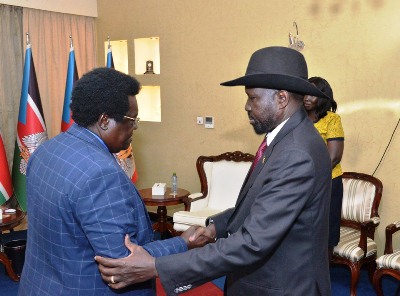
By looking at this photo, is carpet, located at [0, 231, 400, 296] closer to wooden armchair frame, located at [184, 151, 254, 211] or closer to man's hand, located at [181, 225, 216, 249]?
wooden armchair frame, located at [184, 151, 254, 211]

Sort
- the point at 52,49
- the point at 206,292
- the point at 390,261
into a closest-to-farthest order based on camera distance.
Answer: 1. the point at 390,261
2. the point at 206,292
3. the point at 52,49

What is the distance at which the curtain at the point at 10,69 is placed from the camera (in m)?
5.54

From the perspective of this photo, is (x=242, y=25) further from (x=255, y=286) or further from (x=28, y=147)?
(x=255, y=286)

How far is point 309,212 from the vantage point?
154 cm

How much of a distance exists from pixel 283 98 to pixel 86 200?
79 cm

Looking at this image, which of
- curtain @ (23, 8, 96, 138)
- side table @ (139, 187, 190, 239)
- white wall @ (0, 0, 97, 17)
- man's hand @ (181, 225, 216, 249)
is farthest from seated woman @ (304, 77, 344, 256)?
white wall @ (0, 0, 97, 17)

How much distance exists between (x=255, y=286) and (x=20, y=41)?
513cm

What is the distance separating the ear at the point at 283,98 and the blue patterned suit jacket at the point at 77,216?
63 centimetres

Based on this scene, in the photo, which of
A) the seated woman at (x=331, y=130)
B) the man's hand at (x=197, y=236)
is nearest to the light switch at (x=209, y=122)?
the seated woman at (x=331, y=130)

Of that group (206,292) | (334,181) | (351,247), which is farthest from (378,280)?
(206,292)

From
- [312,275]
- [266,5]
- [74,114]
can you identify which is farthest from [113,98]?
[266,5]

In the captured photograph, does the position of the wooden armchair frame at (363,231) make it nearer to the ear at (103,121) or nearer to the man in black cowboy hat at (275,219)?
the man in black cowboy hat at (275,219)

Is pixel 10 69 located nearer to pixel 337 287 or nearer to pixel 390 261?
pixel 337 287

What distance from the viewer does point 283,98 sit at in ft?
5.36
